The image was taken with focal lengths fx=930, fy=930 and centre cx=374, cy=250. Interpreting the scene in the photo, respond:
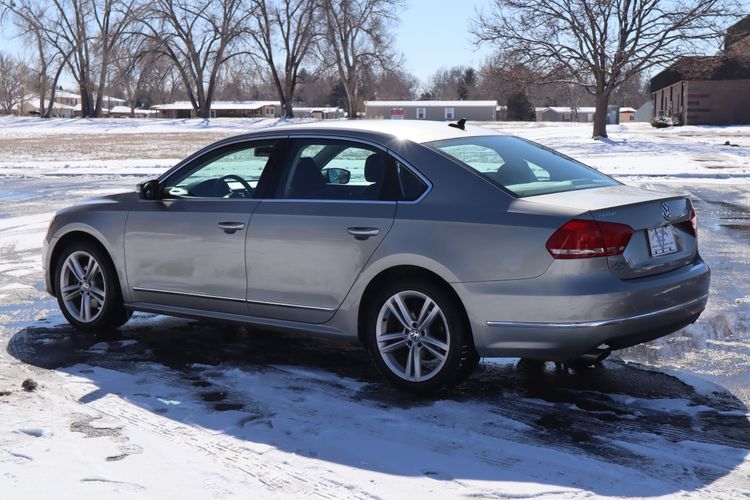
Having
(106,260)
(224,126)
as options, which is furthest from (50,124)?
(106,260)

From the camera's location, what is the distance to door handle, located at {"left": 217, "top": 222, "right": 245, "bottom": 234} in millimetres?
5973

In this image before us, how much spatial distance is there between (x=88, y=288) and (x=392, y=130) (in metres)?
2.73

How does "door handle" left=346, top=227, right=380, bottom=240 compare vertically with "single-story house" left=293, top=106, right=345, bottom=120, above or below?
below

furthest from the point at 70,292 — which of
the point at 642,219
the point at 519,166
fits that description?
the point at 642,219

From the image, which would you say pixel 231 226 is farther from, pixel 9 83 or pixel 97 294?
pixel 9 83

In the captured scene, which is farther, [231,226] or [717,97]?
[717,97]

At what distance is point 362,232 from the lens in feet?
17.8

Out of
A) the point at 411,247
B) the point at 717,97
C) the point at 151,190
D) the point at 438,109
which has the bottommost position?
the point at 411,247

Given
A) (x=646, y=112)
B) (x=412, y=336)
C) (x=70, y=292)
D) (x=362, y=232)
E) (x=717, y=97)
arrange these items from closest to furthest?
1. (x=412, y=336)
2. (x=362, y=232)
3. (x=70, y=292)
4. (x=717, y=97)
5. (x=646, y=112)

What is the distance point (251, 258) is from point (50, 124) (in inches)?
3059

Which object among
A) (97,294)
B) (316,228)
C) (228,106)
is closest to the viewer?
(316,228)

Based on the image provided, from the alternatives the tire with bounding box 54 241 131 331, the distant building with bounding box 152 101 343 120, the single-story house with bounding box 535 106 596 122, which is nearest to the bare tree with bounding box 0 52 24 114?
the distant building with bounding box 152 101 343 120

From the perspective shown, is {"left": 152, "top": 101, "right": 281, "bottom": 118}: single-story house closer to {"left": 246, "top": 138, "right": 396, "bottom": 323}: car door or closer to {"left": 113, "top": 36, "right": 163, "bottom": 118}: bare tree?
{"left": 113, "top": 36, "right": 163, "bottom": 118}: bare tree

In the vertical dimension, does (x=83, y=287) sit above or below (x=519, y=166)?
below
